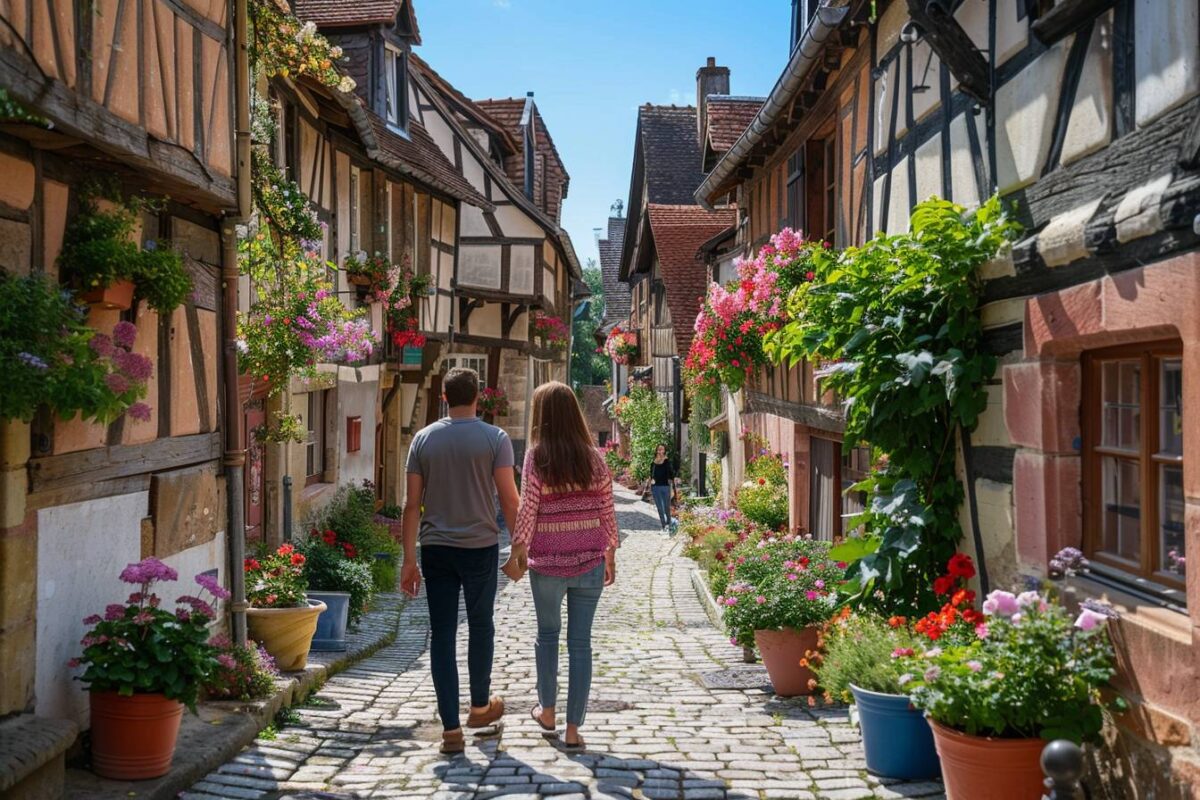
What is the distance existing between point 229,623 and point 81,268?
2.64 m

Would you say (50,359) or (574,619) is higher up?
(50,359)

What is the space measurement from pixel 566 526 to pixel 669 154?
933 inches

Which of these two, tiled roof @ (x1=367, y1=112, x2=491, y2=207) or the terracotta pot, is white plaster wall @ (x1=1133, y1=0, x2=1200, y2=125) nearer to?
the terracotta pot

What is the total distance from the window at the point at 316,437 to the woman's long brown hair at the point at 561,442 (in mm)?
7648

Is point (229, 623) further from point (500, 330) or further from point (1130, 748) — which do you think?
point (500, 330)

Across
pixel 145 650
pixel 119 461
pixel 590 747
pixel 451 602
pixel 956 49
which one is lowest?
pixel 590 747

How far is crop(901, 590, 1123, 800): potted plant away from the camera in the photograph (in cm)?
387

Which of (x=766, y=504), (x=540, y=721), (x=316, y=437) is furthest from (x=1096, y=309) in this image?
(x=316, y=437)

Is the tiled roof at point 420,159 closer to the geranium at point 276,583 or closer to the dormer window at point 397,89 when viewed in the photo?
the dormer window at point 397,89

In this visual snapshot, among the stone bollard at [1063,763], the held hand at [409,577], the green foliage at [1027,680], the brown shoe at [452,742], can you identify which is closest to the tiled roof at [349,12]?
the held hand at [409,577]

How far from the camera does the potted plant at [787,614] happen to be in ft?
23.0

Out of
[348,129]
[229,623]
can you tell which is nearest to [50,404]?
Result: [229,623]

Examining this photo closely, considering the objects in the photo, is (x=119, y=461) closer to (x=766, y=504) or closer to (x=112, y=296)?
(x=112, y=296)

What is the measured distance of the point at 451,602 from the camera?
5340 mm
